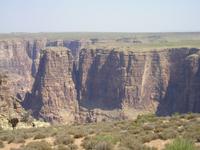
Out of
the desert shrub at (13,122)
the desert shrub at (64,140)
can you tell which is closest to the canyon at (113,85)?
the desert shrub at (13,122)

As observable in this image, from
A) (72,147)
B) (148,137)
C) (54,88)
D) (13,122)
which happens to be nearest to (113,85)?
(54,88)

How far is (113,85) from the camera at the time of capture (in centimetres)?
8675

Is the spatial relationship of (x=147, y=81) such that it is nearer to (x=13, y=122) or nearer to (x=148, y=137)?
(x=13, y=122)

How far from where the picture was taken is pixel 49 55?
300ft

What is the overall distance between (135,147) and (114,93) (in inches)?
2828

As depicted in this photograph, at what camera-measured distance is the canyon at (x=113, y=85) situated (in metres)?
80.2

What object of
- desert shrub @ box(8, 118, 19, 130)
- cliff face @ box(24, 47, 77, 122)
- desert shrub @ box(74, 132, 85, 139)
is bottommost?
cliff face @ box(24, 47, 77, 122)

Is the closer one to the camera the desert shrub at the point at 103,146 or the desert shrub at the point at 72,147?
the desert shrub at the point at 103,146

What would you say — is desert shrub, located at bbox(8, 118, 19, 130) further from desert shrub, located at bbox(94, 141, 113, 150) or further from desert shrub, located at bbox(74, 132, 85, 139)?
desert shrub, located at bbox(94, 141, 113, 150)

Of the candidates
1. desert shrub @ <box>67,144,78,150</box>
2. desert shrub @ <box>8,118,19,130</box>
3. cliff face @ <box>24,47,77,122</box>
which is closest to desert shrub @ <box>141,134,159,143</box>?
desert shrub @ <box>67,144,78,150</box>

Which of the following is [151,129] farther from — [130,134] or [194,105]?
[194,105]

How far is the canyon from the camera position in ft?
263

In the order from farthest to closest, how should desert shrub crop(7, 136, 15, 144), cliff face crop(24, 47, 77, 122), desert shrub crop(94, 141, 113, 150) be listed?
cliff face crop(24, 47, 77, 122) < desert shrub crop(7, 136, 15, 144) < desert shrub crop(94, 141, 113, 150)

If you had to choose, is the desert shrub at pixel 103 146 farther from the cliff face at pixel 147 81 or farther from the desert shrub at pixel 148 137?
the cliff face at pixel 147 81
